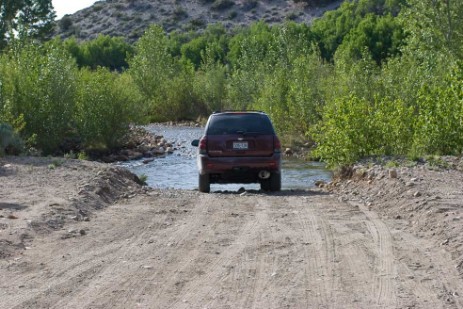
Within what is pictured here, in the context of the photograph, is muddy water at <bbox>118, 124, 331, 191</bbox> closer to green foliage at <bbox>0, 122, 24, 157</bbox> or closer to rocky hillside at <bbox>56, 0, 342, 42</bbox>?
green foliage at <bbox>0, 122, 24, 157</bbox>

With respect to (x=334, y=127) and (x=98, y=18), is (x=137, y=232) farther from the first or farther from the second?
(x=98, y=18)

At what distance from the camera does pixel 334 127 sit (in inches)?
825

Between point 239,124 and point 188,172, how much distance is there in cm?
1129

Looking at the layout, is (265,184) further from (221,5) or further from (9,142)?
(221,5)

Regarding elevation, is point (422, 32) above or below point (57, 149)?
above

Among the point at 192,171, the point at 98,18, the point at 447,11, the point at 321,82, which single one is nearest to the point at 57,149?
the point at 192,171

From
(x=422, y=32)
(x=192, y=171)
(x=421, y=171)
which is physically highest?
(x=422, y=32)

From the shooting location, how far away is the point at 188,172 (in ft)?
96.3

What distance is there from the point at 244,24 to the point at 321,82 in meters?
84.2

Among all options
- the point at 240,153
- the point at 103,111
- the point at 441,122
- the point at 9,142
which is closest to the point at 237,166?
the point at 240,153

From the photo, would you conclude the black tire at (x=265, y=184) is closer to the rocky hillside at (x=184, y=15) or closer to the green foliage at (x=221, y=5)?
the rocky hillside at (x=184, y=15)

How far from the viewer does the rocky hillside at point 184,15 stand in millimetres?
123750

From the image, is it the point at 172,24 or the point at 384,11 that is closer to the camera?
the point at 384,11

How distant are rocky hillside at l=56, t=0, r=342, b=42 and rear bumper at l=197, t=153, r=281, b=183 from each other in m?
104
